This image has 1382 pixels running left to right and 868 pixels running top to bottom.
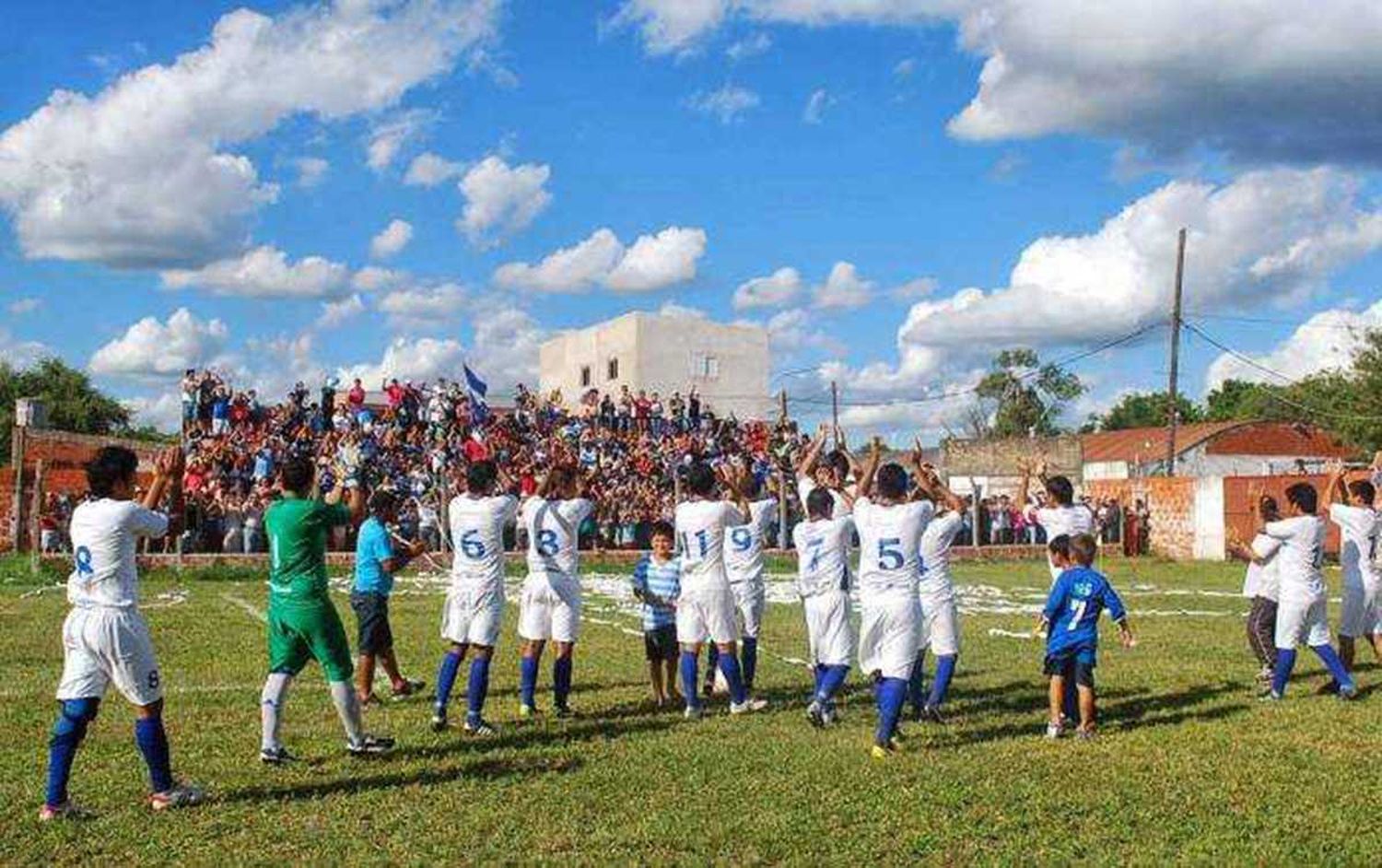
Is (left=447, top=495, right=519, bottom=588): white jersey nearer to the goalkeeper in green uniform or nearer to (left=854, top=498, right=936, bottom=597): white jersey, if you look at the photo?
the goalkeeper in green uniform

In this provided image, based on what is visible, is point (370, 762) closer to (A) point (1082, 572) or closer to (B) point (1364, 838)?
(A) point (1082, 572)

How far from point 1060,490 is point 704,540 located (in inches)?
123

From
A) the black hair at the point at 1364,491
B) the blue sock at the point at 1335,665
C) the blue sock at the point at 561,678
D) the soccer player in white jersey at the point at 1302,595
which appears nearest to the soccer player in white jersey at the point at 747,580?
the blue sock at the point at 561,678

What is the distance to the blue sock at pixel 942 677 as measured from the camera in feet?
36.0

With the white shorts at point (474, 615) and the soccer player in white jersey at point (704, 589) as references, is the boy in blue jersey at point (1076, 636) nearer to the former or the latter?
the soccer player in white jersey at point (704, 589)

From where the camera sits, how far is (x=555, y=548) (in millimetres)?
11109

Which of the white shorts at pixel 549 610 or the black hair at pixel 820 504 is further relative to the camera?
the white shorts at pixel 549 610

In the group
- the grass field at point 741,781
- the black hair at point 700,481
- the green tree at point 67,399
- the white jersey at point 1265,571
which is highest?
the green tree at point 67,399

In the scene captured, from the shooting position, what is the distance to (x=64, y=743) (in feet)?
25.0

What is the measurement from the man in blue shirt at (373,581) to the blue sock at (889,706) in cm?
445

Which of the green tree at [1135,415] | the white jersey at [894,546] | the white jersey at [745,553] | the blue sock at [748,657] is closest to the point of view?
the white jersey at [894,546]

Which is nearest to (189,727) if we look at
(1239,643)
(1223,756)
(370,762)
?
(370,762)

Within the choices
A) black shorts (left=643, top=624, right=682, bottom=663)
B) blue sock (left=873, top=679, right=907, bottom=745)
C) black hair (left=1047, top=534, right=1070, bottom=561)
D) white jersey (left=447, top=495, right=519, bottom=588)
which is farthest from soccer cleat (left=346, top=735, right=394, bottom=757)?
black hair (left=1047, top=534, right=1070, bottom=561)

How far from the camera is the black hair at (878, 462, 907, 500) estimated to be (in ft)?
32.2
